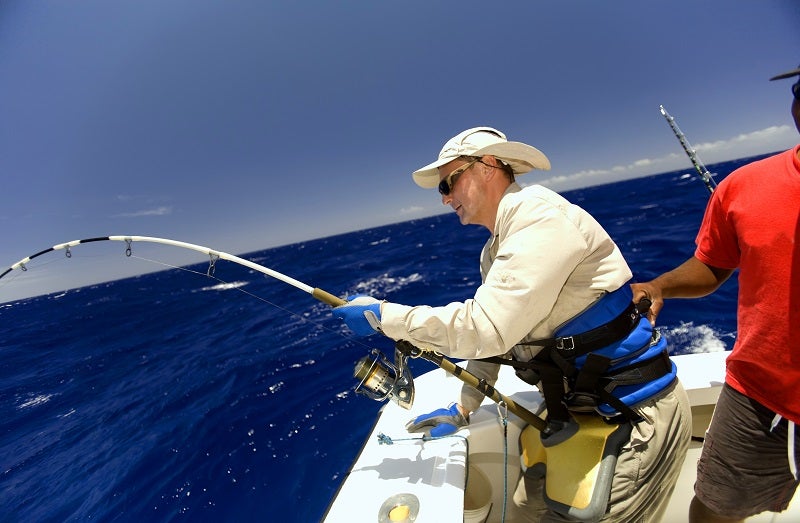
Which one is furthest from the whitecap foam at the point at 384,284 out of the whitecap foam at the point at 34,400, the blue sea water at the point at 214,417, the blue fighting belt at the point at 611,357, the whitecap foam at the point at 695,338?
the blue fighting belt at the point at 611,357

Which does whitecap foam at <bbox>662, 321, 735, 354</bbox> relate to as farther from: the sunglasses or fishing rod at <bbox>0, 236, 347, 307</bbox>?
fishing rod at <bbox>0, 236, 347, 307</bbox>

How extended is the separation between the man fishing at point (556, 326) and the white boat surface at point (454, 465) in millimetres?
416

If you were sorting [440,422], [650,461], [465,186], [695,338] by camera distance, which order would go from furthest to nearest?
[695,338] < [440,422] < [465,186] < [650,461]

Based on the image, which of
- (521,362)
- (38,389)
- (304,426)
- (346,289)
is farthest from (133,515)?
(346,289)

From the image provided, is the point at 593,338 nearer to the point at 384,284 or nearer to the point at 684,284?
the point at 684,284

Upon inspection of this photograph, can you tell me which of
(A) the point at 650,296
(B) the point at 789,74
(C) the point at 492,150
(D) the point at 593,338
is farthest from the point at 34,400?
(B) the point at 789,74

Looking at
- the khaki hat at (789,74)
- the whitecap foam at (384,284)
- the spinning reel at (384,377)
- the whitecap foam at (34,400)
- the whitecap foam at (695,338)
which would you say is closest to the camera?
the khaki hat at (789,74)

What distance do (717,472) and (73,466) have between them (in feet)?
23.9

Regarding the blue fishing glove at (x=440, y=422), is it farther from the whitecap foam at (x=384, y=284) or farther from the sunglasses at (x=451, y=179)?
the whitecap foam at (x=384, y=284)

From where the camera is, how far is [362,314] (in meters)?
1.66

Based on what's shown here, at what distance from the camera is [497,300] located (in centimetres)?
127

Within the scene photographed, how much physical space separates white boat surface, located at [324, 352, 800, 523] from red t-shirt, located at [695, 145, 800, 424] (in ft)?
3.37

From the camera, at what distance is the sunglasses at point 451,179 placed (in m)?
1.76

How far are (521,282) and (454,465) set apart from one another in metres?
1.19
